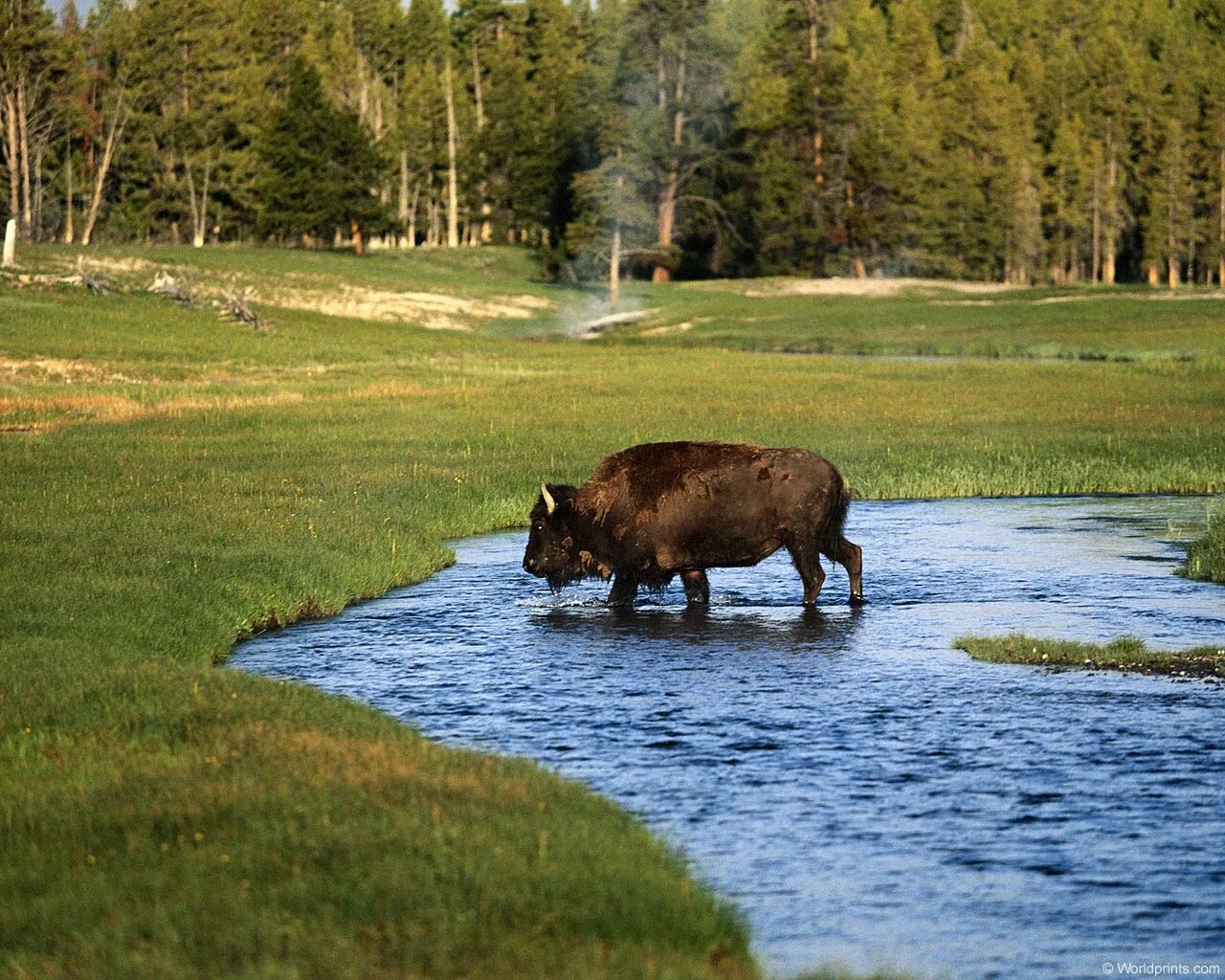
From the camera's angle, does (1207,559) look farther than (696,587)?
Yes

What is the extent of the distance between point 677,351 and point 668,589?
47.0m

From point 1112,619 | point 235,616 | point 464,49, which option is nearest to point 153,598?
point 235,616

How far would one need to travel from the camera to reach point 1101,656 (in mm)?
15844

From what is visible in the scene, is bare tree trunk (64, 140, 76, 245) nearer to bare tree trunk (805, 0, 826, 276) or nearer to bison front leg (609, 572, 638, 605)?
bare tree trunk (805, 0, 826, 276)

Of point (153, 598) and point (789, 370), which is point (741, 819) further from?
point (789, 370)

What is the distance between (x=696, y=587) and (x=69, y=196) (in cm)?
10063

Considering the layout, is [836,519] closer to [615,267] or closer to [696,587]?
[696,587]

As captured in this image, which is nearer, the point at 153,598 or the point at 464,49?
the point at 153,598

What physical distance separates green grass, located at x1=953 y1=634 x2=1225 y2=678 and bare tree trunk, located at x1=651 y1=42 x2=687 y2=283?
91.1m

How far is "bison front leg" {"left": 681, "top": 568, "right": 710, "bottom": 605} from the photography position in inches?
755

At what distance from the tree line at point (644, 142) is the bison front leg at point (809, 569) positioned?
270ft

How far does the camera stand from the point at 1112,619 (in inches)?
707

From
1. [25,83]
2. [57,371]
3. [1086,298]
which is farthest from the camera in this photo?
[25,83]

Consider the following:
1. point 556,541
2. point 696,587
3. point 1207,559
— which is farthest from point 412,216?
point 696,587
